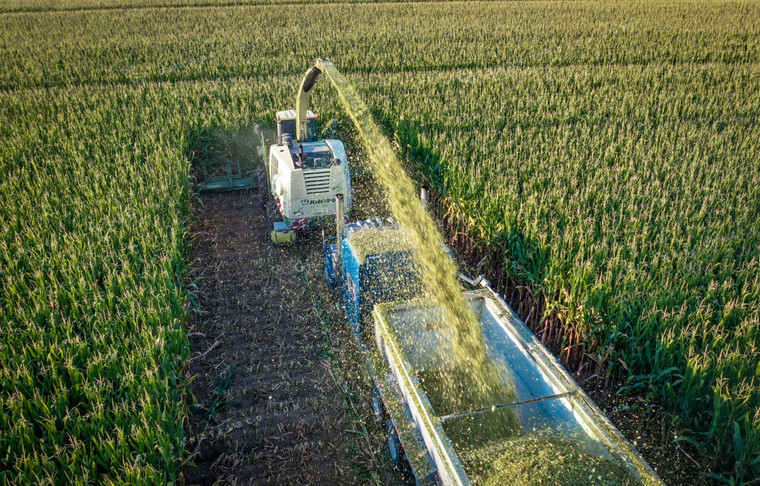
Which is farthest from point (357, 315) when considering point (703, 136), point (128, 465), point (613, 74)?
point (613, 74)

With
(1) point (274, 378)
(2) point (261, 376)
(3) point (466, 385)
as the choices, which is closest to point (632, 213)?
(3) point (466, 385)

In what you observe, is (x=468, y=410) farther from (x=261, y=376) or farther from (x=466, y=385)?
(x=261, y=376)

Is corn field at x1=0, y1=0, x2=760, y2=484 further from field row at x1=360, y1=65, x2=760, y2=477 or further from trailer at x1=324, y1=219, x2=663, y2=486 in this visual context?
trailer at x1=324, y1=219, x2=663, y2=486

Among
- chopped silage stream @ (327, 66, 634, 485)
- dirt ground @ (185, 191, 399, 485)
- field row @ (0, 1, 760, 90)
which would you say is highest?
field row @ (0, 1, 760, 90)

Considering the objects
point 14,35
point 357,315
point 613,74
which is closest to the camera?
point 357,315

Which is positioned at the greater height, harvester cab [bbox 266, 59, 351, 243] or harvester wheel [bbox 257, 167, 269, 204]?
harvester cab [bbox 266, 59, 351, 243]

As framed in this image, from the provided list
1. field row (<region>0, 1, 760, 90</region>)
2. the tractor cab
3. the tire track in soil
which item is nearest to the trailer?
the tire track in soil

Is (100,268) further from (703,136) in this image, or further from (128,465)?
(703,136)
